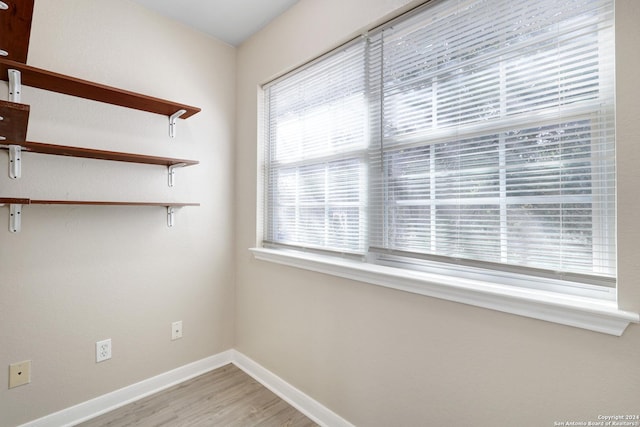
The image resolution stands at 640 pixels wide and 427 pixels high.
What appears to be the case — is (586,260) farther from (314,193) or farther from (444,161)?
(314,193)

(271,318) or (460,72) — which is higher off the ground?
(460,72)

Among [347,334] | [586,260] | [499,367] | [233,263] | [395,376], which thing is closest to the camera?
[586,260]

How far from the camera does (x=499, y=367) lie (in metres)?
1.08

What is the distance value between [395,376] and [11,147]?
2.20m

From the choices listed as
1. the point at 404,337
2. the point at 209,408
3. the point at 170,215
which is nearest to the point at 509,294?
the point at 404,337

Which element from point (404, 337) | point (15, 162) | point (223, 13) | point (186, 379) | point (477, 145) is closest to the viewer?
point (477, 145)

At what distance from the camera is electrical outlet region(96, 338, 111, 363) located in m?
1.82

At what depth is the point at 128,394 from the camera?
6.31ft

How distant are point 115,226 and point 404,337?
1859mm

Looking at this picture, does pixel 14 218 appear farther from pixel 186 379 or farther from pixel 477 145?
pixel 477 145

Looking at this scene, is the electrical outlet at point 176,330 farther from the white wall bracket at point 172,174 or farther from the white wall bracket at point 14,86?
the white wall bracket at point 14,86

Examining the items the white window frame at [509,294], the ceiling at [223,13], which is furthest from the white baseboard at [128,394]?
the ceiling at [223,13]

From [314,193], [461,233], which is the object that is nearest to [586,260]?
[461,233]

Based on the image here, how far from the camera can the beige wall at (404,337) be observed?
0.87 meters
